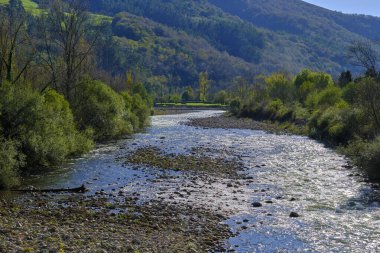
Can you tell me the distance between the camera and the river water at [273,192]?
18.8m

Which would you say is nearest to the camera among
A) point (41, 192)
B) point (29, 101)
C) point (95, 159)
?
→ point (41, 192)

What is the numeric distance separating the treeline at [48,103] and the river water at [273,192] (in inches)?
86.8

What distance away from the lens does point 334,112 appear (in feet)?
194

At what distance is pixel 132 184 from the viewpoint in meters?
29.6

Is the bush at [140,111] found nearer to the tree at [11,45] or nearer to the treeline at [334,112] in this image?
the treeline at [334,112]

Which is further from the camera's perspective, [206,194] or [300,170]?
[300,170]

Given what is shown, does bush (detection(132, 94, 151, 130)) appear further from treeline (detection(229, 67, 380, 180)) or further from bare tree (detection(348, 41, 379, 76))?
bare tree (detection(348, 41, 379, 76))

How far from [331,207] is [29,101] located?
22750mm

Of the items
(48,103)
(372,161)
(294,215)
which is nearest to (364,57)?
(372,161)

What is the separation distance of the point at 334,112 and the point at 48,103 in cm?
3802

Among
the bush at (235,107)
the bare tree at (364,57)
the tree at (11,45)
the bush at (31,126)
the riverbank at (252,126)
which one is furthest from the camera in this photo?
the bush at (235,107)

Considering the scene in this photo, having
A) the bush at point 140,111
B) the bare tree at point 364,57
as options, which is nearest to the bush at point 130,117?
the bush at point 140,111

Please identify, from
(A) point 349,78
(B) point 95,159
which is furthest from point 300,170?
(A) point 349,78

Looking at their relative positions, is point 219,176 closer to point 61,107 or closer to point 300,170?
point 300,170
